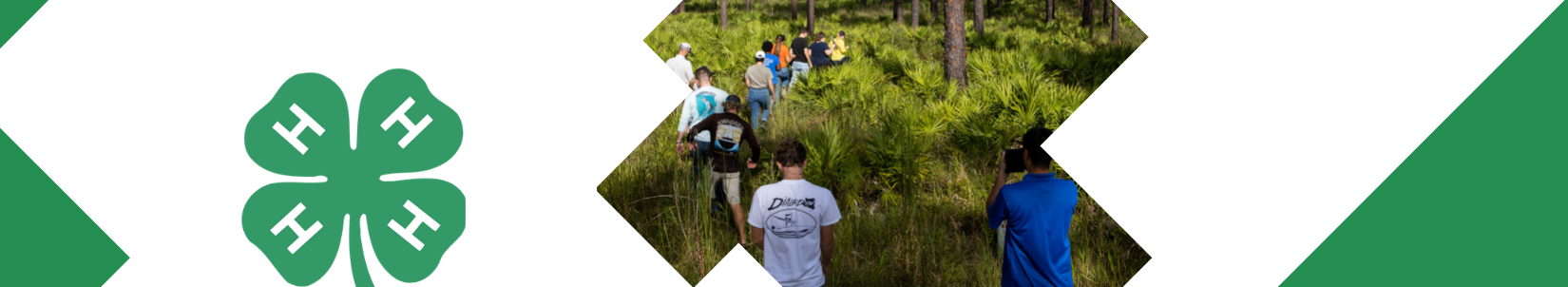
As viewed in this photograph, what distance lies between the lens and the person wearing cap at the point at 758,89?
755 centimetres

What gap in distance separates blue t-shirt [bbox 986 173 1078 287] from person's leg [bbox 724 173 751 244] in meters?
1.93

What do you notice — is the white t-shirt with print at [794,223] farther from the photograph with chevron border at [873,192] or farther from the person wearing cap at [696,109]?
the person wearing cap at [696,109]

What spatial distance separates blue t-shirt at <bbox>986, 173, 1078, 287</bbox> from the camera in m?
3.13

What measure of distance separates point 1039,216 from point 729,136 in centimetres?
224

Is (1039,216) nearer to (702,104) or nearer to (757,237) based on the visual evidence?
(757,237)

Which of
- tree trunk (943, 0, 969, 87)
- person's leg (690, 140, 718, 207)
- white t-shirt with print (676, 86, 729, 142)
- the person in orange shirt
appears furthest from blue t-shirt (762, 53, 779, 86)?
person's leg (690, 140, 718, 207)

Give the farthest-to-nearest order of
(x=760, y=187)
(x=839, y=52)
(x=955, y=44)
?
(x=839, y=52) < (x=955, y=44) < (x=760, y=187)

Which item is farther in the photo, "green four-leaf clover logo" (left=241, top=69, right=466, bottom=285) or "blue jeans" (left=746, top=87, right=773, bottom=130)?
"blue jeans" (left=746, top=87, right=773, bottom=130)

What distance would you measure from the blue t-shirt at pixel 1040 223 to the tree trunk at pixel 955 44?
18.1 ft

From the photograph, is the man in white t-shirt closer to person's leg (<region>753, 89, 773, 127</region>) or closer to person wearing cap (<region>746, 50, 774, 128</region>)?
person's leg (<region>753, 89, 773, 127</region>)

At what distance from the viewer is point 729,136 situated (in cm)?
486

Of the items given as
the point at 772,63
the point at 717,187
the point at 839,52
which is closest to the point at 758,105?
the point at 772,63

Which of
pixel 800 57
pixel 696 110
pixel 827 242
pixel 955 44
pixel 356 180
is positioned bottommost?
pixel 827 242

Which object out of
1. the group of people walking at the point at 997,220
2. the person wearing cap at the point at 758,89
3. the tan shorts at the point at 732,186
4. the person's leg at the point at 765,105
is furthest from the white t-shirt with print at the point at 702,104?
the group of people walking at the point at 997,220
